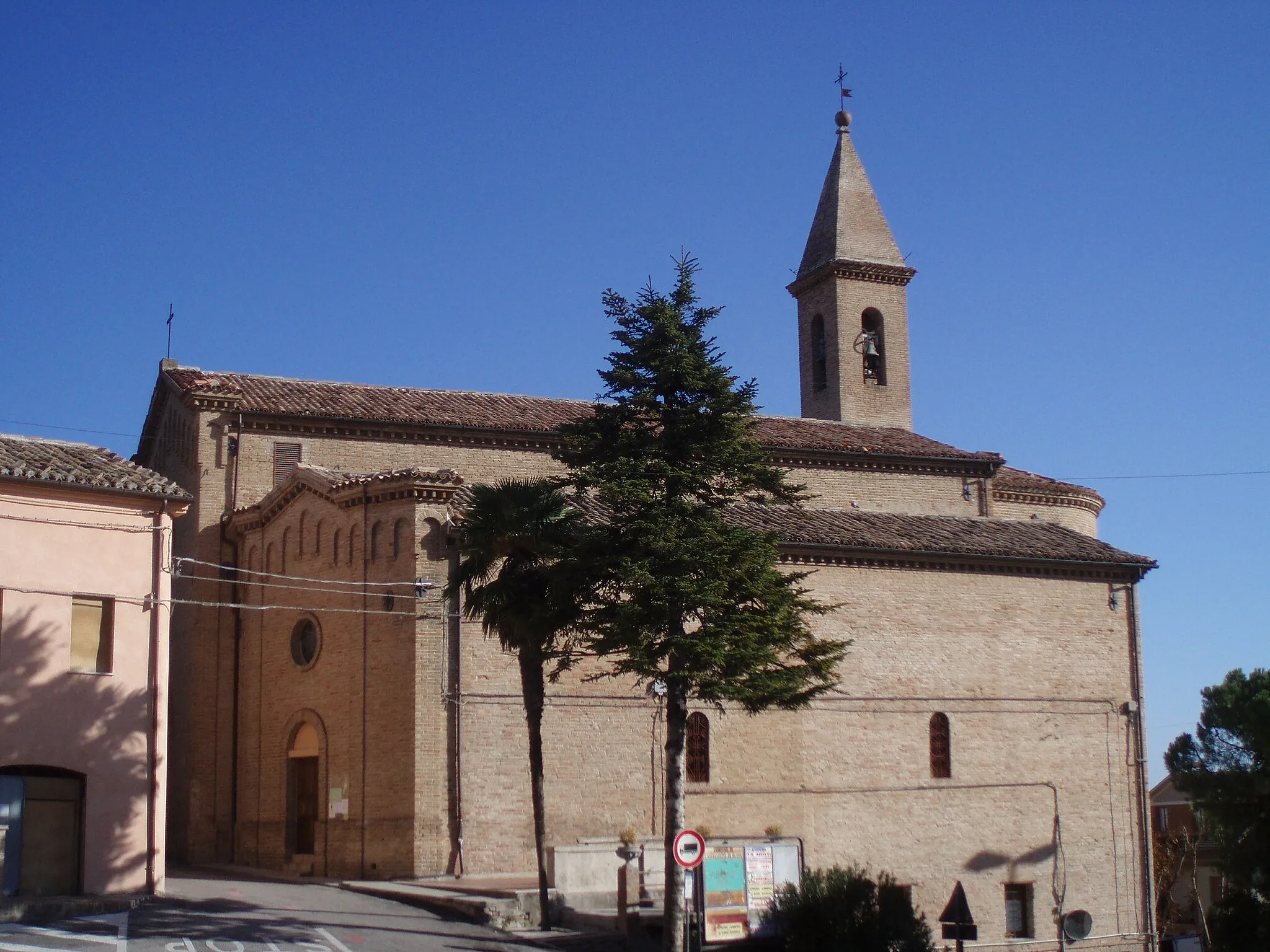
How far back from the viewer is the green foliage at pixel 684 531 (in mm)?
20141

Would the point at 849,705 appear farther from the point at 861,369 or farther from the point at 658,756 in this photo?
the point at 861,369

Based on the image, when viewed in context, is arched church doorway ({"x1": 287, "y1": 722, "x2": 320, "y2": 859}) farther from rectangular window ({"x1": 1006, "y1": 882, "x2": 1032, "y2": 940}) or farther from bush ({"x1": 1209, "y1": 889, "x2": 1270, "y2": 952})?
bush ({"x1": 1209, "y1": 889, "x2": 1270, "y2": 952})

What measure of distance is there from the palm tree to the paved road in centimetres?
200

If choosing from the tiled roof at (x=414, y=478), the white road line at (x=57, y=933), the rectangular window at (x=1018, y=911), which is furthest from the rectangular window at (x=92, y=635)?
the rectangular window at (x=1018, y=911)

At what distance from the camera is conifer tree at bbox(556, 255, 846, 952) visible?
2008 cm

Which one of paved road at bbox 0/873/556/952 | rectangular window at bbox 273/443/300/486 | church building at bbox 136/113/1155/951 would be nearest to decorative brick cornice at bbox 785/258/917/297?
church building at bbox 136/113/1155/951

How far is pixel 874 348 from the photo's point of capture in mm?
42562

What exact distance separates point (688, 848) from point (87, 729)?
935 cm

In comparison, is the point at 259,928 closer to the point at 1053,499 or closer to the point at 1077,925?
the point at 1077,925

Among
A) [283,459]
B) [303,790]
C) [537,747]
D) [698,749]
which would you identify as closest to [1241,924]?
[698,749]

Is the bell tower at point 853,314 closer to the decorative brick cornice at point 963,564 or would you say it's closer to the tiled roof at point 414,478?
the decorative brick cornice at point 963,564

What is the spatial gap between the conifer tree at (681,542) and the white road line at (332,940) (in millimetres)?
4317

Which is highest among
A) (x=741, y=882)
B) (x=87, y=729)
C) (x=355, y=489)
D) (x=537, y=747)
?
(x=355, y=489)

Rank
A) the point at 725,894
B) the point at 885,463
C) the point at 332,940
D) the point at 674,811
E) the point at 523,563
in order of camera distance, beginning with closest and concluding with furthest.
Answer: the point at 332,940
the point at 674,811
the point at 725,894
the point at 523,563
the point at 885,463
